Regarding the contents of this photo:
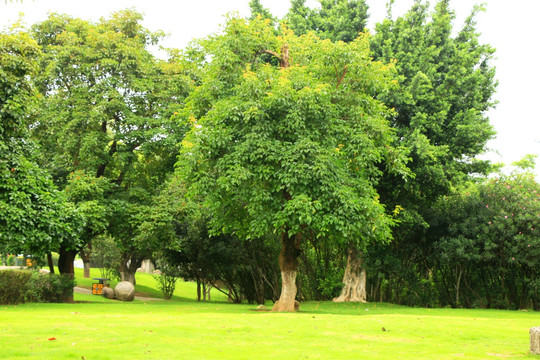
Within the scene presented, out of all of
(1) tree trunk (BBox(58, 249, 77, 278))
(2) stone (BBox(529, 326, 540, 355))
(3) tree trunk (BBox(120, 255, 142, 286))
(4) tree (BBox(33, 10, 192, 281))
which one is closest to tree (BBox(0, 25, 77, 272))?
(4) tree (BBox(33, 10, 192, 281))

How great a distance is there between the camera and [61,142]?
23.7m

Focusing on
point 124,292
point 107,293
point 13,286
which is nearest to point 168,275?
point 124,292

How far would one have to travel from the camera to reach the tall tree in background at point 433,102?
22.4 meters

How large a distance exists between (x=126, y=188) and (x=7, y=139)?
426 inches

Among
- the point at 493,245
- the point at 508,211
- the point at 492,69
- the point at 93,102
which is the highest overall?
the point at 492,69

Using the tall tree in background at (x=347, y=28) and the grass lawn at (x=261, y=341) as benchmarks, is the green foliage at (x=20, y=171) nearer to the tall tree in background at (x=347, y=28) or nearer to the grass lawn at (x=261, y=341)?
the grass lawn at (x=261, y=341)

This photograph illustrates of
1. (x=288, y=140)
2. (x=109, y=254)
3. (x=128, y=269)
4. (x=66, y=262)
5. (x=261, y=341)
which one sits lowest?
(x=128, y=269)

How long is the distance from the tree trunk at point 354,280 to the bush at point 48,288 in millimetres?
14077

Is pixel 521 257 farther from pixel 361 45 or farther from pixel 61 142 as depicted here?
pixel 61 142

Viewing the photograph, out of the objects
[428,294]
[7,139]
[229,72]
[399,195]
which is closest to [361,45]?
[229,72]

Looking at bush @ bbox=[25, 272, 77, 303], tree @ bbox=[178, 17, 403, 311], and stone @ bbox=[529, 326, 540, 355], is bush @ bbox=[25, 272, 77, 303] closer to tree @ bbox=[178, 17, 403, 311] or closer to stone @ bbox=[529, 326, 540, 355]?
tree @ bbox=[178, 17, 403, 311]

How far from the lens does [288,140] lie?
18.1 metres

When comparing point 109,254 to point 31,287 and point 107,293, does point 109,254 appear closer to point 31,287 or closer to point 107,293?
point 107,293

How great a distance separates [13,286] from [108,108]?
920 centimetres
